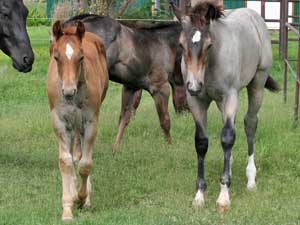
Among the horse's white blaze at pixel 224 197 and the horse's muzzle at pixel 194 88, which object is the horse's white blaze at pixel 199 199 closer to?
the horse's white blaze at pixel 224 197

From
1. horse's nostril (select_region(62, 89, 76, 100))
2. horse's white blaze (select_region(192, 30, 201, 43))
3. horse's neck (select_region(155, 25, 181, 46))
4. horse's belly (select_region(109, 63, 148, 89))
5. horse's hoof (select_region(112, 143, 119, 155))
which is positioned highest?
horse's white blaze (select_region(192, 30, 201, 43))

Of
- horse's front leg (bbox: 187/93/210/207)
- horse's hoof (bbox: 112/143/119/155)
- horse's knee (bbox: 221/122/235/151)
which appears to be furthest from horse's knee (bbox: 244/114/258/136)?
horse's hoof (bbox: 112/143/119/155)

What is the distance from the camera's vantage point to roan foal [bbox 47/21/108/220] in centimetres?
686

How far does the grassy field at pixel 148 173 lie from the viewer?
23.7 feet

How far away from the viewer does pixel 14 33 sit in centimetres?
945

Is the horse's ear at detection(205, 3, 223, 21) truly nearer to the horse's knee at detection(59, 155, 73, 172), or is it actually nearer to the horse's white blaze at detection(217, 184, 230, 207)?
the horse's white blaze at detection(217, 184, 230, 207)

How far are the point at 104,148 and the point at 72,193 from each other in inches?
136

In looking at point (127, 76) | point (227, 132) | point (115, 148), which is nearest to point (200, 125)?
point (227, 132)

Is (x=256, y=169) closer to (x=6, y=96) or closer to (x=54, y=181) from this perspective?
(x=54, y=181)

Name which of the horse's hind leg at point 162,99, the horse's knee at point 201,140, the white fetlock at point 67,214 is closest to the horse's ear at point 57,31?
the white fetlock at point 67,214

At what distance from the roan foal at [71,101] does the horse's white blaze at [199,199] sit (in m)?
1.04

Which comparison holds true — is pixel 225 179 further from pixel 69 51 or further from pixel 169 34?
pixel 169 34

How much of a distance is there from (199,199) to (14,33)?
325 centimetres

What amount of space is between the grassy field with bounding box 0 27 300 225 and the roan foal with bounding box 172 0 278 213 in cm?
32
